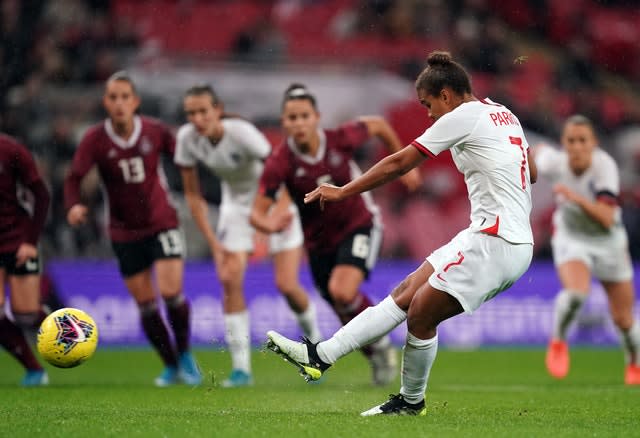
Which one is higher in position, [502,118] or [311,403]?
[502,118]

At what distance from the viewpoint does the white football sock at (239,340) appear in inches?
379

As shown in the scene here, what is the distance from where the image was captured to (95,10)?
18.0 meters

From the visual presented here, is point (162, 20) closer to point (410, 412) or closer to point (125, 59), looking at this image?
point (125, 59)

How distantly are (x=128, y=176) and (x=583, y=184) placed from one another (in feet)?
14.8

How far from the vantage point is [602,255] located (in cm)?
1058

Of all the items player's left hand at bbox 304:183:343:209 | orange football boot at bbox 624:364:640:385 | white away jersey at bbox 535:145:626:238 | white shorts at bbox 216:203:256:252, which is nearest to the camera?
player's left hand at bbox 304:183:343:209

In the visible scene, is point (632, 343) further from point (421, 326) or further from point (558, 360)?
point (421, 326)

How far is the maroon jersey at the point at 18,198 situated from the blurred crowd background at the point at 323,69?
194 inches

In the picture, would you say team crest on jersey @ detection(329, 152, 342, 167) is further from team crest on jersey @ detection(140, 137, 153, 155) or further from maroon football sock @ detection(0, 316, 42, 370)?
maroon football sock @ detection(0, 316, 42, 370)

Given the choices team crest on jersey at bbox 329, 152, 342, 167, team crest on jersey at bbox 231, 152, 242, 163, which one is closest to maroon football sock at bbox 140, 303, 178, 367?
team crest on jersey at bbox 231, 152, 242, 163

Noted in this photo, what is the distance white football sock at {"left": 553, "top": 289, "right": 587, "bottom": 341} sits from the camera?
10516 millimetres

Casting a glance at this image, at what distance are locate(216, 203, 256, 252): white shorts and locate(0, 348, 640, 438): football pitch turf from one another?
4.14 feet

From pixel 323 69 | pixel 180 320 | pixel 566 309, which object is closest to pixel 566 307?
pixel 566 309

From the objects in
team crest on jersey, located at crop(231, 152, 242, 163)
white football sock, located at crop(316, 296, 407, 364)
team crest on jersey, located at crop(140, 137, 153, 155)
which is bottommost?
white football sock, located at crop(316, 296, 407, 364)
